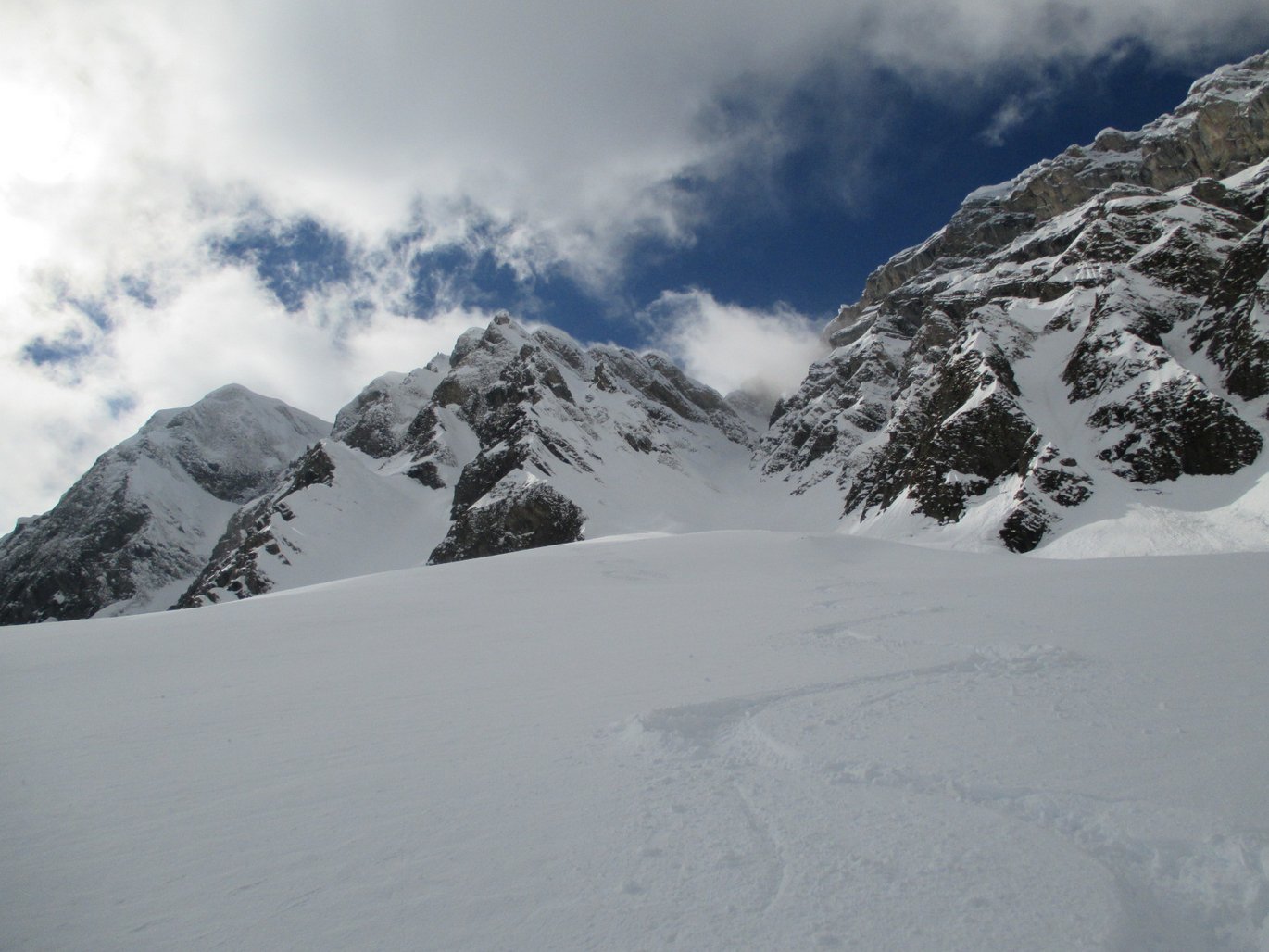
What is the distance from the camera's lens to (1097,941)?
286cm

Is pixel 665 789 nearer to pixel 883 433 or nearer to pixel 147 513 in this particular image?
pixel 883 433

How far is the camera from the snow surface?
3.17 meters

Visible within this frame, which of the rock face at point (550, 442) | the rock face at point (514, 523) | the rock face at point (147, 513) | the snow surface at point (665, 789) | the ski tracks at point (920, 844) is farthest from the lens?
the rock face at point (147, 513)

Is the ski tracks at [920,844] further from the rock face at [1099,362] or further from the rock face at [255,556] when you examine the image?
the rock face at [255,556]

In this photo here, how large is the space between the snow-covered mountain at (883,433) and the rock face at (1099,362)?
231 mm

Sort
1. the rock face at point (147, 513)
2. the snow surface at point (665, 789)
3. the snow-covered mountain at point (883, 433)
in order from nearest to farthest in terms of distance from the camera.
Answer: the snow surface at point (665, 789), the snow-covered mountain at point (883, 433), the rock face at point (147, 513)

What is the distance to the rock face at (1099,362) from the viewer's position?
41156 mm

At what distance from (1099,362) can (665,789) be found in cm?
5802

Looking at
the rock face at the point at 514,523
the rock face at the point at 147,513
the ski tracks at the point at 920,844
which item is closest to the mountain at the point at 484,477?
the rock face at the point at 514,523

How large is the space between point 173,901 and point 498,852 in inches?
72.3

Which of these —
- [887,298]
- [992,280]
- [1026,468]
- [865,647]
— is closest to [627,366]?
[887,298]

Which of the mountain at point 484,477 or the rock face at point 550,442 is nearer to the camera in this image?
the rock face at point 550,442

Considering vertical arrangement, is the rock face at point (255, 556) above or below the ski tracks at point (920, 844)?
above

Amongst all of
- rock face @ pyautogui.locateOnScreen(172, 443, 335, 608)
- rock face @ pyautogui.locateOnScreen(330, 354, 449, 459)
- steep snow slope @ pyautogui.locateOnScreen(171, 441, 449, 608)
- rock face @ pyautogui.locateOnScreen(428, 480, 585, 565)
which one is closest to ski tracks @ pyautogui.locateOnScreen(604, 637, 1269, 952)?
rock face @ pyautogui.locateOnScreen(428, 480, 585, 565)
